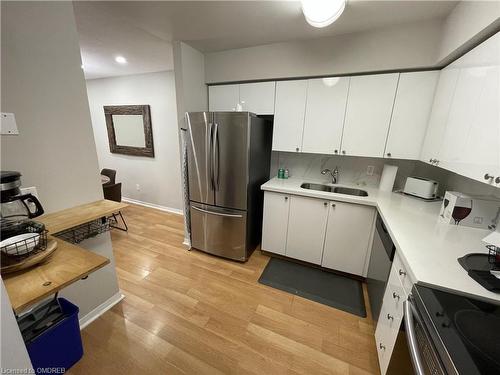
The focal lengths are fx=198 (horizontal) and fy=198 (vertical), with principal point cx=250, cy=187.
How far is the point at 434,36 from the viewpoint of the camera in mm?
1649

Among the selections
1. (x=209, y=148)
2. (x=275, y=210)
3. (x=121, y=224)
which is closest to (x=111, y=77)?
(x=121, y=224)

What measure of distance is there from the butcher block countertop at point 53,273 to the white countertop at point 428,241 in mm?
1505

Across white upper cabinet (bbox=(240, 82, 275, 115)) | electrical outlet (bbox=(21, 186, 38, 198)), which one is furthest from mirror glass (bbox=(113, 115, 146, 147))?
electrical outlet (bbox=(21, 186, 38, 198))

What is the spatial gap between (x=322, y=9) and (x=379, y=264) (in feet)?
5.97

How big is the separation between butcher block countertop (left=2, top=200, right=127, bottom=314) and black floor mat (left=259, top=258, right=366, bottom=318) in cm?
159

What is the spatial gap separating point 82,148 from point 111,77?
322cm

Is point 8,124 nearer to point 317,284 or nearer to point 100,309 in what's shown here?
point 100,309

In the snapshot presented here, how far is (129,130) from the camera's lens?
12.6ft

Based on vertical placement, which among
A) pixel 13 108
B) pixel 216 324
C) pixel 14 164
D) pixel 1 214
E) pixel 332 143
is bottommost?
pixel 216 324

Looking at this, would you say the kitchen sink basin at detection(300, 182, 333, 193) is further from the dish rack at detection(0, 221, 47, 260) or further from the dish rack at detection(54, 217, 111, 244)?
the dish rack at detection(0, 221, 47, 260)

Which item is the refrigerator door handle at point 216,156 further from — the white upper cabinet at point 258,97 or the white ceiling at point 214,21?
the white ceiling at point 214,21

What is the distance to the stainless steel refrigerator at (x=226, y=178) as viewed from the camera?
206 centimetres

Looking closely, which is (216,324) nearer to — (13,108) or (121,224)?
(13,108)

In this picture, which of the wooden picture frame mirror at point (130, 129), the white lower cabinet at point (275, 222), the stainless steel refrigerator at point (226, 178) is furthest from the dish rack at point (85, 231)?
the wooden picture frame mirror at point (130, 129)
